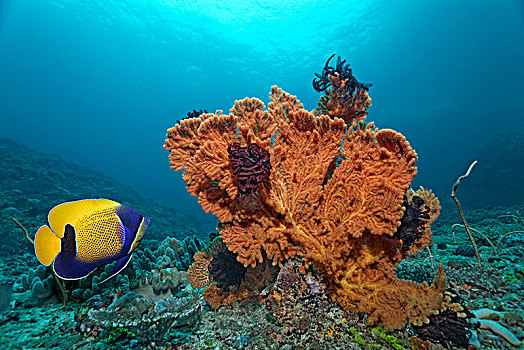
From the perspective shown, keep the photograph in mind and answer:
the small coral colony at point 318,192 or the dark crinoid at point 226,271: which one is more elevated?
the small coral colony at point 318,192

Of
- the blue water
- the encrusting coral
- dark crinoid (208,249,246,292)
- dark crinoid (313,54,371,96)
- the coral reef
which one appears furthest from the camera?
the blue water

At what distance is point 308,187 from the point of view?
2.88 m

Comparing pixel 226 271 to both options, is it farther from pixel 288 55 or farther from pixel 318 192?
pixel 288 55

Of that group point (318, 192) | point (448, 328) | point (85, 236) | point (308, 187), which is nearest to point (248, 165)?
point (308, 187)

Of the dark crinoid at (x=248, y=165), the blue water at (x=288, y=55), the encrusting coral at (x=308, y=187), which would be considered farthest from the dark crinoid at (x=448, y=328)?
the blue water at (x=288, y=55)

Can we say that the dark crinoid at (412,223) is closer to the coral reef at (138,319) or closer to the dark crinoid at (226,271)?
the dark crinoid at (226,271)

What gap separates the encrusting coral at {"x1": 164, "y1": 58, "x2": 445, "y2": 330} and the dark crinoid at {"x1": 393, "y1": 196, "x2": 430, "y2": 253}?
0.10 metres

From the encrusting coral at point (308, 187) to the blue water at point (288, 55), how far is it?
41439mm

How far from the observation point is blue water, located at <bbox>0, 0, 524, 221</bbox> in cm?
5297

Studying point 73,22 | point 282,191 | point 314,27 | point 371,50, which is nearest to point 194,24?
point 314,27

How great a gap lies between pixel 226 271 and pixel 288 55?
7332 centimetres

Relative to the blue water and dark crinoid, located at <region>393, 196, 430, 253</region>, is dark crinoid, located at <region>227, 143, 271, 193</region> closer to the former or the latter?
dark crinoid, located at <region>393, 196, 430, 253</region>

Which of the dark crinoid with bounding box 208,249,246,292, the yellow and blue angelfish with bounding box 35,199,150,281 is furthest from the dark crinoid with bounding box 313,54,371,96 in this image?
the yellow and blue angelfish with bounding box 35,199,150,281

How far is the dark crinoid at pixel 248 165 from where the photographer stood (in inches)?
94.8
